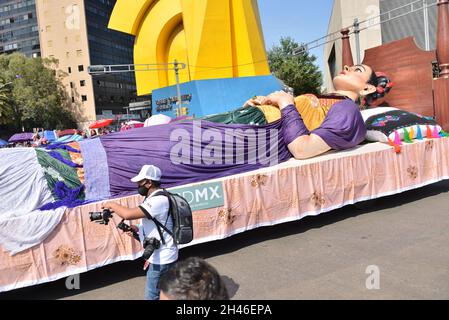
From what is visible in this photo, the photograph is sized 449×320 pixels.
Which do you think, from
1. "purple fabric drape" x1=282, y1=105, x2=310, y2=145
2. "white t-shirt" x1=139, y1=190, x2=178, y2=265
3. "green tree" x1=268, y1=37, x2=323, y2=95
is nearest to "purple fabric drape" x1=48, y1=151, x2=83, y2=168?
"white t-shirt" x1=139, y1=190, x2=178, y2=265

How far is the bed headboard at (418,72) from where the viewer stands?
7.60m

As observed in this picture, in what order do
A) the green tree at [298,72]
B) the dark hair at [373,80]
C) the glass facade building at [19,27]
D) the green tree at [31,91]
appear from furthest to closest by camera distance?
1. the glass facade building at [19,27]
2. the green tree at [31,91]
3. the green tree at [298,72]
4. the dark hair at [373,80]

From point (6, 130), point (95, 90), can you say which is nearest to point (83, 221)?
point (6, 130)

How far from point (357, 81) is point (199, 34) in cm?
1337

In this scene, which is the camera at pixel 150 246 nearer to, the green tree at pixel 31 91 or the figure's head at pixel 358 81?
the figure's head at pixel 358 81

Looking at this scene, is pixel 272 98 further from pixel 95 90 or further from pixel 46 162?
pixel 95 90

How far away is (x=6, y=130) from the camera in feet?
168

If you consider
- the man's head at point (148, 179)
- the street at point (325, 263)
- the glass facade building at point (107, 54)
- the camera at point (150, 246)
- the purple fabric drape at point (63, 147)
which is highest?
the glass facade building at point (107, 54)

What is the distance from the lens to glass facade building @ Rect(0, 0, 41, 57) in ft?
214

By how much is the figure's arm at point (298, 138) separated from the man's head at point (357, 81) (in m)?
2.07

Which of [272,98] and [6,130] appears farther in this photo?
[6,130]

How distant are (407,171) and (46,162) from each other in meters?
5.37

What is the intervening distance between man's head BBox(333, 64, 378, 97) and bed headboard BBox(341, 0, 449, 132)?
1.47 metres

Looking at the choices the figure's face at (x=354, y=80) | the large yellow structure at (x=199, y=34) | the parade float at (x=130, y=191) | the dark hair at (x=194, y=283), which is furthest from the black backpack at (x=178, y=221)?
the large yellow structure at (x=199, y=34)
